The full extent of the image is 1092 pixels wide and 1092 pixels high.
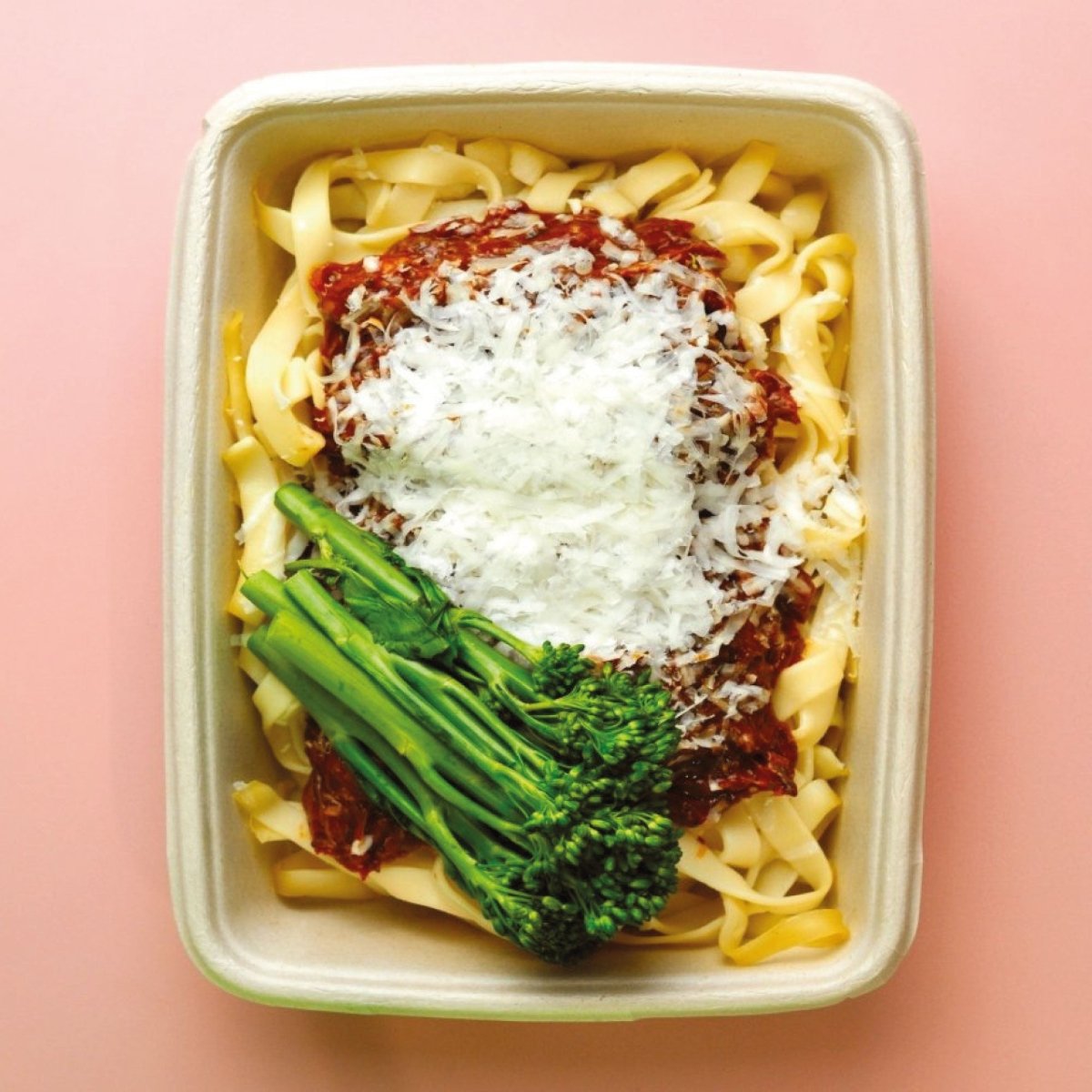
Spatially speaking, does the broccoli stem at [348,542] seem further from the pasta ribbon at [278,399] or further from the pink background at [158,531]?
the pink background at [158,531]

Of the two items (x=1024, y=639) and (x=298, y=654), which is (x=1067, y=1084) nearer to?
(x=1024, y=639)

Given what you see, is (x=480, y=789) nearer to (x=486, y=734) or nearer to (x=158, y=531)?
(x=486, y=734)

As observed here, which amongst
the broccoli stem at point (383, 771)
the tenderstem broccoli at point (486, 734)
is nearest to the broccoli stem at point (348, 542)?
the tenderstem broccoli at point (486, 734)

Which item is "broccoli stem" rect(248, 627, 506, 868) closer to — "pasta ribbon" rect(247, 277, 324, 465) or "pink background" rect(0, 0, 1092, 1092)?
"pasta ribbon" rect(247, 277, 324, 465)

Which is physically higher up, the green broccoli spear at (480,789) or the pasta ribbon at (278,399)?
the pasta ribbon at (278,399)

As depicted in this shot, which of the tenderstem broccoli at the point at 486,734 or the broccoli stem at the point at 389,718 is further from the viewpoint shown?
the broccoli stem at the point at 389,718

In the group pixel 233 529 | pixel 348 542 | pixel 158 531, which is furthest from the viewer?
pixel 158 531

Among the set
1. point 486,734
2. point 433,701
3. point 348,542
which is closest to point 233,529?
point 348,542

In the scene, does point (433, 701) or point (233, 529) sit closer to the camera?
point (433, 701)
